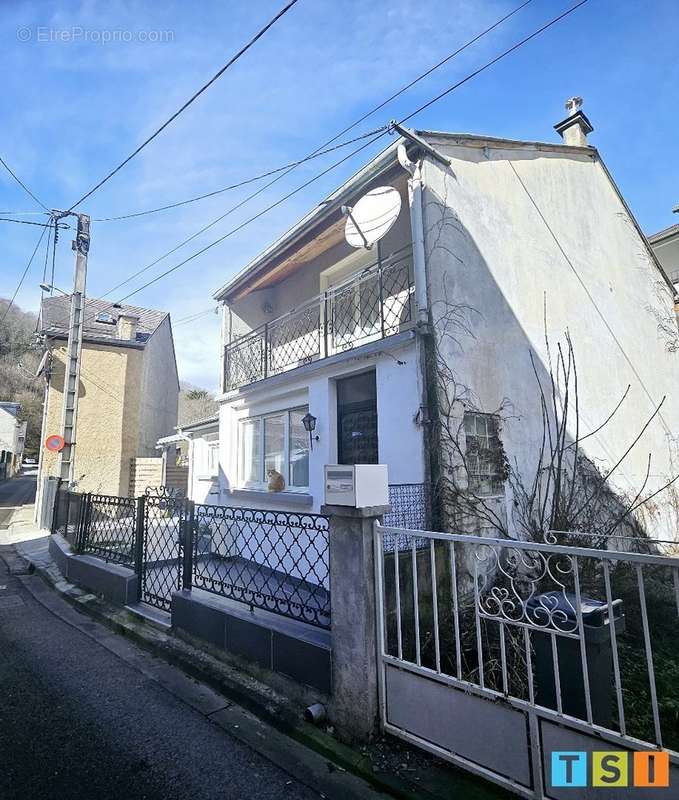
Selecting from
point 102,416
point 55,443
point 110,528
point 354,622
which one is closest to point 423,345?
point 354,622

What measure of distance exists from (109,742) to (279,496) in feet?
15.6

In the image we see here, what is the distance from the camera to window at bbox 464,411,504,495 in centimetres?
578

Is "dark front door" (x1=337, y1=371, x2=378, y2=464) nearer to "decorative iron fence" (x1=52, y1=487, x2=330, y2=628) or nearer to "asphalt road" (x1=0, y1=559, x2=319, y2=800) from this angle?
"decorative iron fence" (x1=52, y1=487, x2=330, y2=628)

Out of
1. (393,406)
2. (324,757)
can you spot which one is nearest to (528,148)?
(393,406)

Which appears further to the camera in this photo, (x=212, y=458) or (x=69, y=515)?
(x=212, y=458)

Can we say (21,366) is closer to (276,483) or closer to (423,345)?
(276,483)

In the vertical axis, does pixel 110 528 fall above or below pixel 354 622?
above

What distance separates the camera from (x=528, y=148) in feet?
26.3

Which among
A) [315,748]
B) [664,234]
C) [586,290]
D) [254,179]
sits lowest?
[315,748]

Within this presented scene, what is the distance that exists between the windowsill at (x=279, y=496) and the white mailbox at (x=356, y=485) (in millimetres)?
4064

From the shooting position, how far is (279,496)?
25.0ft

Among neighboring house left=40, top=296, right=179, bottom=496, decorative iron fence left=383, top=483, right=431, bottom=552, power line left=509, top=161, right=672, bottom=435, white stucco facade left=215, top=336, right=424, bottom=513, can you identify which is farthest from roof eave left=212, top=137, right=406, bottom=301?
neighboring house left=40, top=296, right=179, bottom=496

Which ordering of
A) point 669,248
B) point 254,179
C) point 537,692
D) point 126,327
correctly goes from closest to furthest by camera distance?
1. point 537,692
2. point 254,179
3. point 669,248
4. point 126,327

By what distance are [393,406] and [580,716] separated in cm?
400
